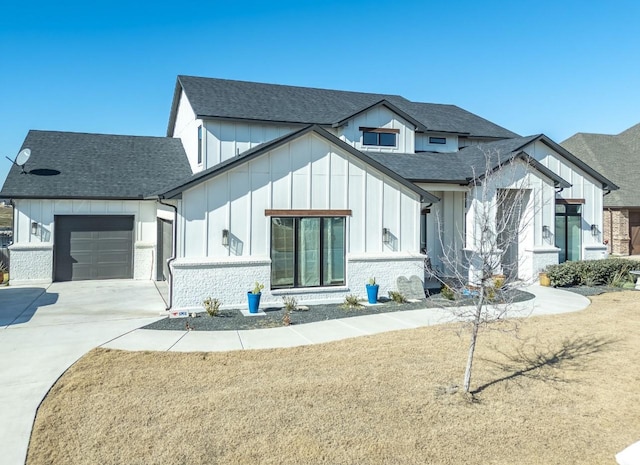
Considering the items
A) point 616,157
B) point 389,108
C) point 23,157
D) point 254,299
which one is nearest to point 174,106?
point 23,157

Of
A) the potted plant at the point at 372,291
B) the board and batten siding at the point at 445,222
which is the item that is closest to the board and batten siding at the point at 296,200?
the potted plant at the point at 372,291

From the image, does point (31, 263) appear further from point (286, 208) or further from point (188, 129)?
point (286, 208)

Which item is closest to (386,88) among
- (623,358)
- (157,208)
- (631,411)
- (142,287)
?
(157,208)

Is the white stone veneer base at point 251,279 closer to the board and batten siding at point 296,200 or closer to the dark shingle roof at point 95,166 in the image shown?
the board and batten siding at point 296,200

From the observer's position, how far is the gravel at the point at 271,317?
10172 millimetres

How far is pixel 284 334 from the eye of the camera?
9.57m

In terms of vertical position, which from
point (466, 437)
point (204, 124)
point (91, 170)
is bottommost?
point (466, 437)

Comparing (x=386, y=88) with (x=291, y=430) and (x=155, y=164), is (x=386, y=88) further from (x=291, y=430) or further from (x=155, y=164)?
(x=291, y=430)

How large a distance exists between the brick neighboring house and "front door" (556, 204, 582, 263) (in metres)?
12.2

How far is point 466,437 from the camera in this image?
5281mm

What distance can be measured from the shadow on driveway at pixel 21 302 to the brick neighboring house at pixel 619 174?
3009cm

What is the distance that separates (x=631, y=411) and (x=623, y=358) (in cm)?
240

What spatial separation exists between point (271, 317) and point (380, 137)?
10898 mm

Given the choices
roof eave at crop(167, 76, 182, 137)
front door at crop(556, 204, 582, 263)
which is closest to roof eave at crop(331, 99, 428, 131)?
front door at crop(556, 204, 582, 263)
